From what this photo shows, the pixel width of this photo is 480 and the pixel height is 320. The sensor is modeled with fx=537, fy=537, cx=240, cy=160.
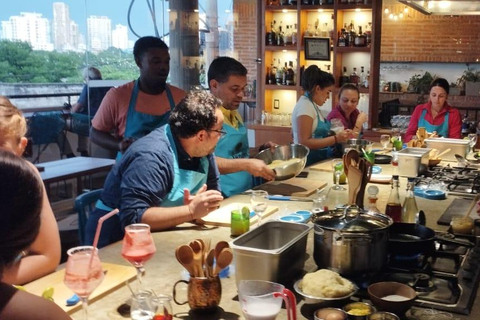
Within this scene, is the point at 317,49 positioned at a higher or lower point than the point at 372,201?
higher

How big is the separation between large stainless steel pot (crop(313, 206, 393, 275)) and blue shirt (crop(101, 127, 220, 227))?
82 cm

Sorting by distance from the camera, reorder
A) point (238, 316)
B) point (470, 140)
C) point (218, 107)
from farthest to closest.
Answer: point (470, 140)
point (218, 107)
point (238, 316)

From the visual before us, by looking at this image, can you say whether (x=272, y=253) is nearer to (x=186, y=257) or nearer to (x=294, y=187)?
(x=186, y=257)

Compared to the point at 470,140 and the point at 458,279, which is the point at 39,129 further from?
the point at 458,279

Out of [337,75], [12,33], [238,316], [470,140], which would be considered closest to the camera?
[238,316]

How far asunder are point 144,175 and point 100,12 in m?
5.00

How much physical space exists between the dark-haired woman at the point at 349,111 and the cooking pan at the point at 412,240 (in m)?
3.19

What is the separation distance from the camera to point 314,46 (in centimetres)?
702

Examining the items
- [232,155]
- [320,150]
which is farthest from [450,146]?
[232,155]

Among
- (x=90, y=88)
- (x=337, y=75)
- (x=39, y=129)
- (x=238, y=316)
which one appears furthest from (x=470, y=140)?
(x=39, y=129)

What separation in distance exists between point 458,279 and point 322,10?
5.70 metres

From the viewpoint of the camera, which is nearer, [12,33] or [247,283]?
[247,283]

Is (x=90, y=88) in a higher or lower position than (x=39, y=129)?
higher

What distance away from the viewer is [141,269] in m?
1.83
